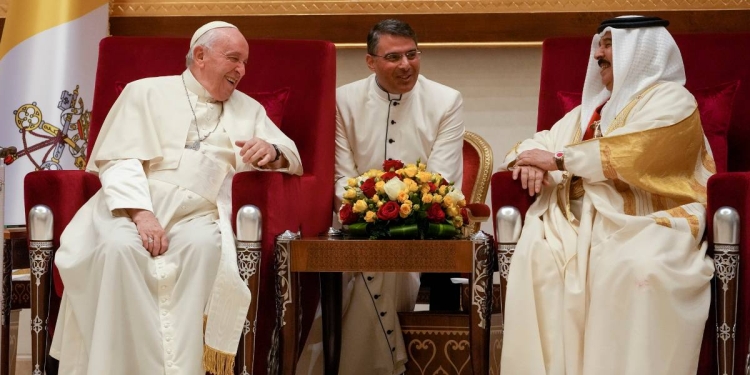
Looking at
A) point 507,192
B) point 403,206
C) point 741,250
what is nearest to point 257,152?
point 403,206

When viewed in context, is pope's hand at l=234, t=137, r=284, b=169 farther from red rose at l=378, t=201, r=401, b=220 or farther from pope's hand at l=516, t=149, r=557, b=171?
pope's hand at l=516, t=149, r=557, b=171

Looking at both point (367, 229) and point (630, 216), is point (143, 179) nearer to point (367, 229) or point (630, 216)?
point (367, 229)

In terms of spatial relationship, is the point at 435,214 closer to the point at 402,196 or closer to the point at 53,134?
the point at 402,196

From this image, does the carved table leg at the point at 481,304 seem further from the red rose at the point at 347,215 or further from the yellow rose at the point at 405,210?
the red rose at the point at 347,215

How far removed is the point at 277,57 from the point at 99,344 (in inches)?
66.6

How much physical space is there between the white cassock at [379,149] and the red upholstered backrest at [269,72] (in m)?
0.18

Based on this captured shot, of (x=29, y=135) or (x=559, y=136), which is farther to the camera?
(x=29, y=135)

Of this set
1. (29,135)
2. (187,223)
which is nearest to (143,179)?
(187,223)

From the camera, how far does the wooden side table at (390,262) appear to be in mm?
3807

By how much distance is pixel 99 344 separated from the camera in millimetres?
3609

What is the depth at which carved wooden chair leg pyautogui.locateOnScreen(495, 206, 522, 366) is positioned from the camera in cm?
381

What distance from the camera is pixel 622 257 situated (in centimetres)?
361

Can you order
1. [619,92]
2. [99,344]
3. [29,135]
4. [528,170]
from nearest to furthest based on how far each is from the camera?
1. [99,344]
2. [528,170]
3. [619,92]
4. [29,135]

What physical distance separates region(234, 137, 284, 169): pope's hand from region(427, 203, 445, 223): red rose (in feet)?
2.11
